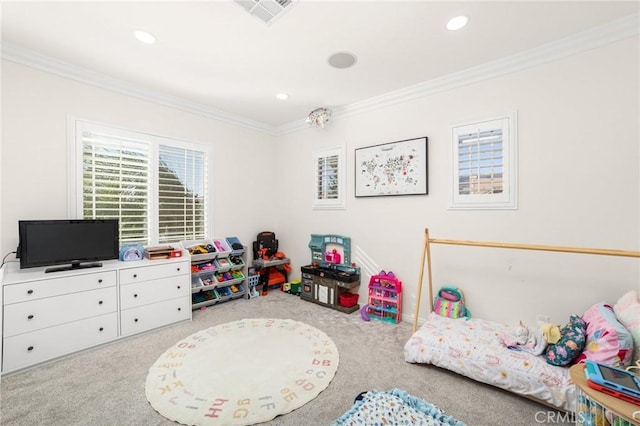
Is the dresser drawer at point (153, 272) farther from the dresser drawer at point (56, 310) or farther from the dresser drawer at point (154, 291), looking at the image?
the dresser drawer at point (56, 310)

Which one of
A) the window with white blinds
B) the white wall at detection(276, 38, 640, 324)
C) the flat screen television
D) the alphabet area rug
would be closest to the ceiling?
the white wall at detection(276, 38, 640, 324)

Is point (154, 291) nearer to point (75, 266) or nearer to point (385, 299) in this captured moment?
point (75, 266)

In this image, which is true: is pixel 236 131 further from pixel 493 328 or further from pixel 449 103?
pixel 493 328

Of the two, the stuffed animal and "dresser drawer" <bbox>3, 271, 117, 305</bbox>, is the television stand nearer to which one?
"dresser drawer" <bbox>3, 271, 117, 305</bbox>

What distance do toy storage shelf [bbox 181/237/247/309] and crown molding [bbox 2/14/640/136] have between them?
1823 millimetres

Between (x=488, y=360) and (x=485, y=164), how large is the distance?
1.75m

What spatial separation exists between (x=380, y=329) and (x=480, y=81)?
2763 millimetres

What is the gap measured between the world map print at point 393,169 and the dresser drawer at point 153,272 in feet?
7.60

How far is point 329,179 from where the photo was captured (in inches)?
159

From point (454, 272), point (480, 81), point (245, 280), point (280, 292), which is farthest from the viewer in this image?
point (280, 292)

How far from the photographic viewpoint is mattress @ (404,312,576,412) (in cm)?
177

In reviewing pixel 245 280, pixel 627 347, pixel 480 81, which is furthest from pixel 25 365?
pixel 480 81

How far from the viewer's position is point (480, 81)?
9.02 ft

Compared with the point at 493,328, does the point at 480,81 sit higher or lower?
higher
